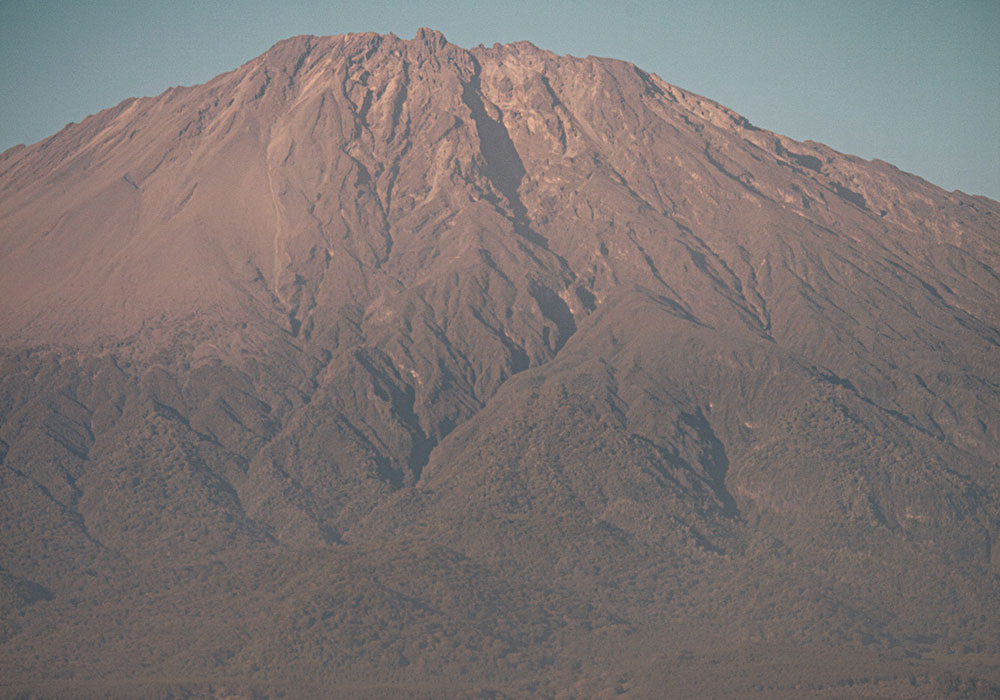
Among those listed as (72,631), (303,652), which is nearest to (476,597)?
(303,652)

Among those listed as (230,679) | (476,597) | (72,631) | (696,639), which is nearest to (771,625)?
(696,639)

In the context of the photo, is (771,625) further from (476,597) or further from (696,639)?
(476,597)

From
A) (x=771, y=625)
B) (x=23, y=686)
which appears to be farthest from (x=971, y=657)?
(x=23, y=686)

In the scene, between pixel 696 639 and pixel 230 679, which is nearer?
pixel 230 679

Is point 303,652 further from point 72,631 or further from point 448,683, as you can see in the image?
point 72,631

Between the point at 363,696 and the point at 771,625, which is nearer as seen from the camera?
the point at 363,696

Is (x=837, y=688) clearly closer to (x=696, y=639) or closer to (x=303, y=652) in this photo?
(x=696, y=639)

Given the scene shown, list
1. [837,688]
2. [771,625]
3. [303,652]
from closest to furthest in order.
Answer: [837,688], [303,652], [771,625]

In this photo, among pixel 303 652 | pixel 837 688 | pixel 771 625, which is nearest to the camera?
pixel 837 688
